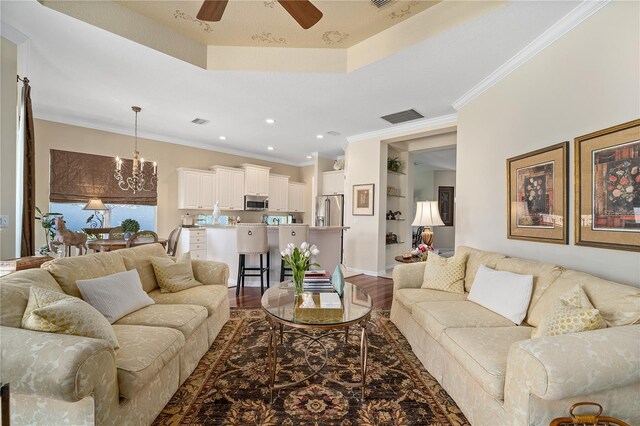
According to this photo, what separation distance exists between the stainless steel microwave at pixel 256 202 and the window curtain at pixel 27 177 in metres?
4.32

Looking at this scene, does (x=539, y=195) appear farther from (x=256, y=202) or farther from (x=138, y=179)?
(x=138, y=179)

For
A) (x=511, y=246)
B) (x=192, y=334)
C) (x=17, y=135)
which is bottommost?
(x=192, y=334)

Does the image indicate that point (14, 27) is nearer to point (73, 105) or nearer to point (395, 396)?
point (73, 105)

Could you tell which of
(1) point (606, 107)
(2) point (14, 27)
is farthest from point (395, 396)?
(2) point (14, 27)

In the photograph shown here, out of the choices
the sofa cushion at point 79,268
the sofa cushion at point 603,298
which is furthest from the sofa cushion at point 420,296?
the sofa cushion at point 79,268

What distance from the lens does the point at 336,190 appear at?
6.90m

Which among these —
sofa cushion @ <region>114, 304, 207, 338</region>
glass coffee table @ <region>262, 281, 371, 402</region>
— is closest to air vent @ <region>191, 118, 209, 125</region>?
sofa cushion @ <region>114, 304, 207, 338</region>

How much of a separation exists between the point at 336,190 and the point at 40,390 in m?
6.15

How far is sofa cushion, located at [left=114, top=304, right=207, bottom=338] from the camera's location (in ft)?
6.15

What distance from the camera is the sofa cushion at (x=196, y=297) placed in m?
2.32

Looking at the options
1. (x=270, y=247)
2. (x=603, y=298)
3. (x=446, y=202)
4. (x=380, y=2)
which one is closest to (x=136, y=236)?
(x=270, y=247)

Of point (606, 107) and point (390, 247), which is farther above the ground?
point (606, 107)

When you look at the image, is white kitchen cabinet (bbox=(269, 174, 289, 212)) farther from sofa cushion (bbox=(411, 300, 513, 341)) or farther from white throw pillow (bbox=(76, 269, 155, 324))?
sofa cushion (bbox=(411, 300, 513, 341))

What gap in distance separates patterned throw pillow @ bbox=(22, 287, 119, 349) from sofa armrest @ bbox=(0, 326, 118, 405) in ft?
0.20
